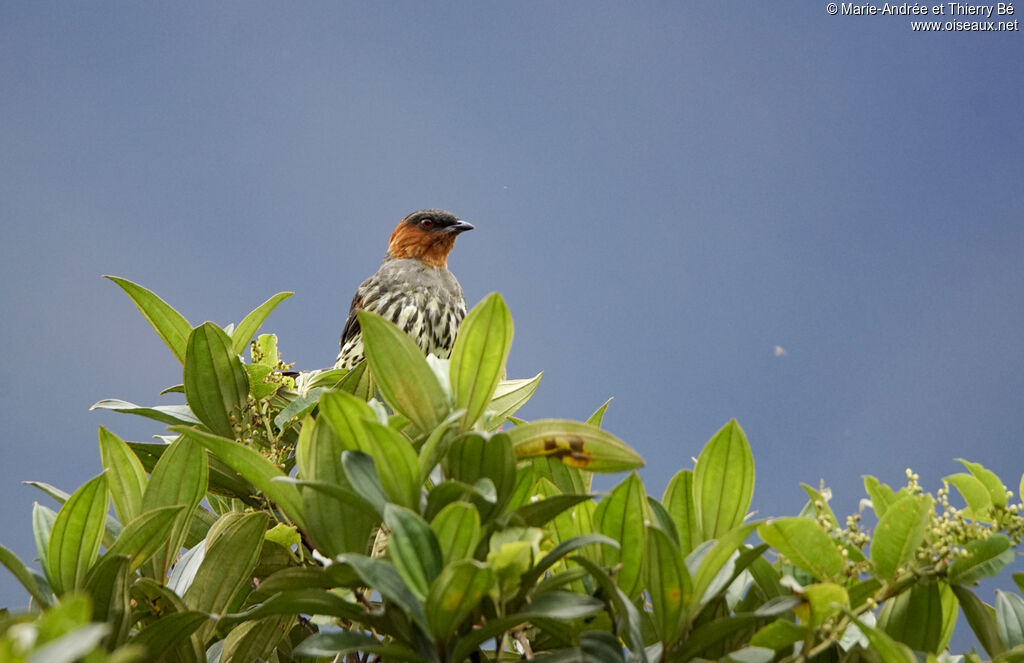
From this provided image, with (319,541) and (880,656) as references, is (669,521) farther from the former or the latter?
(319,541)

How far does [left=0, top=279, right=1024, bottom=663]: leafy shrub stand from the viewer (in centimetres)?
84

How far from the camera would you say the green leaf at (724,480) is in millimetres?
965

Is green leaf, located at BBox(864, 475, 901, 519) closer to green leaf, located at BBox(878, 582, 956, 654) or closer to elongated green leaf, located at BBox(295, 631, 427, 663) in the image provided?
green leaf, located at BBox(878, 582, 956, 654)

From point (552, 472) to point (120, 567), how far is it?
1.53 feet

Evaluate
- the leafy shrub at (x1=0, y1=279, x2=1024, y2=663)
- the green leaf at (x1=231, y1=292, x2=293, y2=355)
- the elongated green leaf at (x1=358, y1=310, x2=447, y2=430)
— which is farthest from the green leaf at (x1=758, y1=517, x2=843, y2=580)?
the green leaf at (x1=231, y1=292, x2=293, y2=355)

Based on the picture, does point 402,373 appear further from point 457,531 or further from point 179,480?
point 179,480

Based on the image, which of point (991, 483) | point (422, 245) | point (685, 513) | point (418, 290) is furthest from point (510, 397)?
point (422, 245)

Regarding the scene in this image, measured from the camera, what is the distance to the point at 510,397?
4.39 feet

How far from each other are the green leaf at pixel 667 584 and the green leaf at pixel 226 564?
1.50 feet

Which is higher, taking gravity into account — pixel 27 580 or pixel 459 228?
pixel 459 228

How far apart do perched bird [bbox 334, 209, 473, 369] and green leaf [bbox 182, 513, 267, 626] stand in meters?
2.19

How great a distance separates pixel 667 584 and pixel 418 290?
3.11m

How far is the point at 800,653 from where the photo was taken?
0.94 meters

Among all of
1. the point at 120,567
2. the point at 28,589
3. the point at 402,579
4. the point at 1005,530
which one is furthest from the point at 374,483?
the point at 1005,530
